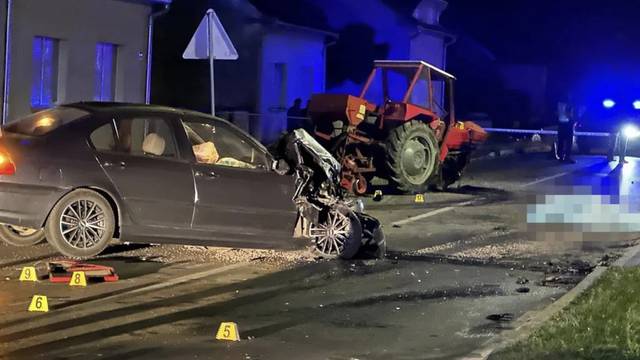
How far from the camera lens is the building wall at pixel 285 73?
86.5 ft

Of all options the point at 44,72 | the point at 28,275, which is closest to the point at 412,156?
the point at 44,72

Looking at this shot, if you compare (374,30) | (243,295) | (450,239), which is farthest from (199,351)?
(374,30)

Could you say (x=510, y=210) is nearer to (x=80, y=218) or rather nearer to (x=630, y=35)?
(x=80, y=218)

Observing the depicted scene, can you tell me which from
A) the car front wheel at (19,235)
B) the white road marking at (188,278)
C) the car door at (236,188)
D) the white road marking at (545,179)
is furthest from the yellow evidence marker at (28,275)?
the white road marking at (545,179)

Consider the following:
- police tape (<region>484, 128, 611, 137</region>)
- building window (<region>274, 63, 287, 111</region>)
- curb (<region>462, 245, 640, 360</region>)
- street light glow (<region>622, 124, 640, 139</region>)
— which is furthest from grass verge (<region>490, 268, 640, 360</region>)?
police tape (<region>484, 128, 611, 137</region>)

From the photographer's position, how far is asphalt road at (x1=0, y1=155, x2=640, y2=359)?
6.58 m

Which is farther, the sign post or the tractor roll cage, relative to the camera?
the tractor roll cage

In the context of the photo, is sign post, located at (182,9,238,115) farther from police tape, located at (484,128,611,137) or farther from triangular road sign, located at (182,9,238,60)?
police tape, located at (484,128,611,137)

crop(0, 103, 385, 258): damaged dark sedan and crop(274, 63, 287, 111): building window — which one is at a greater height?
crop(274, 63, 287, 111): building window

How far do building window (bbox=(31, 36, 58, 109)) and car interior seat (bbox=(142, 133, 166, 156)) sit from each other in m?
7.97

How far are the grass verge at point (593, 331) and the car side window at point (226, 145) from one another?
3564mm

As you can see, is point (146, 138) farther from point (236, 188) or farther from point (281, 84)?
point (281, 84)

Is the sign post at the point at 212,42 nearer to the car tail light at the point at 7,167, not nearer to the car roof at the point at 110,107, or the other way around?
the car roof at the point at 110,107

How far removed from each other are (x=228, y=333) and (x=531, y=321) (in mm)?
2334
